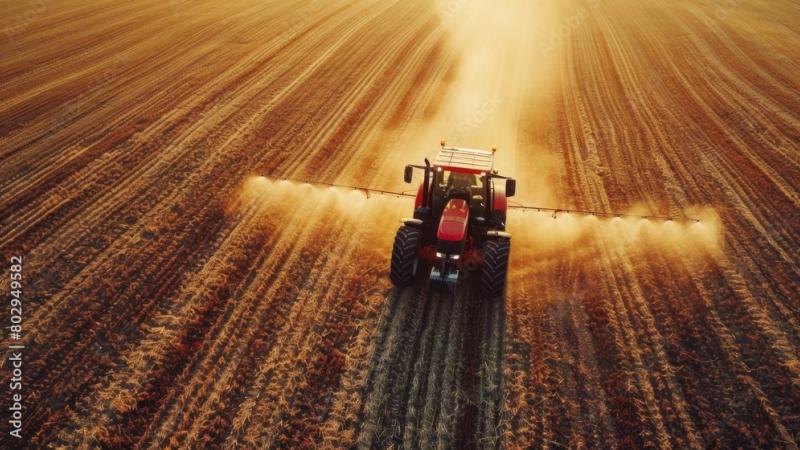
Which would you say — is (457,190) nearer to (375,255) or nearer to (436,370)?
(375,255)

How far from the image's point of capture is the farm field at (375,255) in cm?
597

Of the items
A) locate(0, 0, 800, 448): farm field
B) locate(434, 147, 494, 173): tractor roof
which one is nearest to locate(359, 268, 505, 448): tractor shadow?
locate(0, 0, 800, 448): farm field

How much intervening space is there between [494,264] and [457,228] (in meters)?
0.87

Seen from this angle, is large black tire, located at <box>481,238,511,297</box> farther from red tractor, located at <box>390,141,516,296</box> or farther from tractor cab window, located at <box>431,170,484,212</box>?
tractor cab window, located at <box>431,170,484,212</box>

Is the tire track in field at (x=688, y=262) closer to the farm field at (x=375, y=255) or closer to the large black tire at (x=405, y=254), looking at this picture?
the farm field at (x=375, y=255)

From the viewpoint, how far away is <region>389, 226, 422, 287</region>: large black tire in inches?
285

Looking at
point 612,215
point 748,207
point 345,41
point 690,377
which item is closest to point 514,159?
point 612,215

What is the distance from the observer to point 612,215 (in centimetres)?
1021

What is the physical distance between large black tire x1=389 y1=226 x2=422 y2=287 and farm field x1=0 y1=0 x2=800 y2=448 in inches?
18.7

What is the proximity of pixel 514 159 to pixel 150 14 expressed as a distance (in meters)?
21.7

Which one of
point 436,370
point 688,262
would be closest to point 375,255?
point 436,370

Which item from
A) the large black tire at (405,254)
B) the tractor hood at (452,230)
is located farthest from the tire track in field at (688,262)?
the large black tire at (405,254)

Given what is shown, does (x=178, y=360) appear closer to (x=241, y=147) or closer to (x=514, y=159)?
(x=241, y=147)

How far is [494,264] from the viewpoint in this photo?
7.10m
